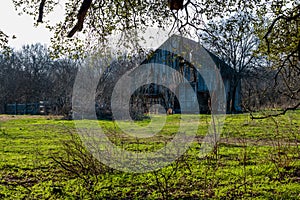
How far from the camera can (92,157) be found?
19.6 ft

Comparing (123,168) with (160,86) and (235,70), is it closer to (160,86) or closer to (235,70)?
(160,86)

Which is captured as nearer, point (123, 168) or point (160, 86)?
point (123, 168)

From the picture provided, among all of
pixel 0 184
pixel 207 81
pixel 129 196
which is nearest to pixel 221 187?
pixel 129 196

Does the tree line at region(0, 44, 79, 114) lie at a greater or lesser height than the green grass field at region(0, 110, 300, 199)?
greater

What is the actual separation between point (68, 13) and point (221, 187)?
4.42 metres

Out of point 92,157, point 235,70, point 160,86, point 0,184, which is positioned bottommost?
point 0,184

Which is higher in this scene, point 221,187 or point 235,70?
point 235,70

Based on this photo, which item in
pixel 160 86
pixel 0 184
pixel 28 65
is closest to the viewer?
pixel 0 184

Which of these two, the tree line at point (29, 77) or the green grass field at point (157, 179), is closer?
the green grass field at point (157, 179)

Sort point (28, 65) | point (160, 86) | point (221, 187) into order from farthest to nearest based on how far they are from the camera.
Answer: point (28, 65), point (160, 86), point (221, 187)

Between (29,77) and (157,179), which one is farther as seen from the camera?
(29,77)

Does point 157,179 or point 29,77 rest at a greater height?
→ point 29,77

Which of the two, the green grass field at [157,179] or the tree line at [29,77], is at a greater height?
the tree line at [29,77]

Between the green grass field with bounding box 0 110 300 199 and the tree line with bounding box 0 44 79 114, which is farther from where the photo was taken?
the tree line with bounding box 0 44 79 114
